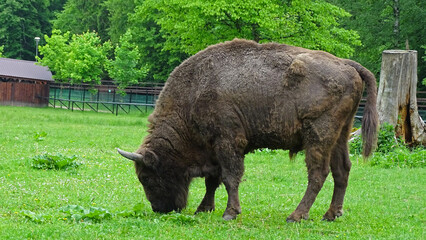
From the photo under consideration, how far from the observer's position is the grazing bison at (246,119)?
8.30 metres

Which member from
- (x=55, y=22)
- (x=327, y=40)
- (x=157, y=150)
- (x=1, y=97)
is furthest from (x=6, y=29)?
(x=157, y=150)

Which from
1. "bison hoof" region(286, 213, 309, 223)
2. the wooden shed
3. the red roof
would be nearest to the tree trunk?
"bison hoof" region(286, 213, 309, 223)

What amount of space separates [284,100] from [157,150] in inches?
78.6

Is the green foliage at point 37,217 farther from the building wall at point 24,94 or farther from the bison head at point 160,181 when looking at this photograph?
the building wall at point 24,94

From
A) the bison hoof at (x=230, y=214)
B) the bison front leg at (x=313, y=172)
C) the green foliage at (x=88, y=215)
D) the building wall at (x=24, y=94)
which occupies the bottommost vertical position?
the building wall at (x=24, y=94)

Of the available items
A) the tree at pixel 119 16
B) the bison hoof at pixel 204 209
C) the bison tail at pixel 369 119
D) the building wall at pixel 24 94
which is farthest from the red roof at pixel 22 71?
the bison tail at pixel 369 119

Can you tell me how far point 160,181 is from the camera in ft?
29.0

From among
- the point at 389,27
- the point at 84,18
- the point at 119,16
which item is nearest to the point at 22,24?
the point at 84,18

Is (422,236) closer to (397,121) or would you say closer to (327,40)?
(397,121)

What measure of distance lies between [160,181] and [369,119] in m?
3.09

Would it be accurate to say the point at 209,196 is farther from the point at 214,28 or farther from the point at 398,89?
the point at 214,28

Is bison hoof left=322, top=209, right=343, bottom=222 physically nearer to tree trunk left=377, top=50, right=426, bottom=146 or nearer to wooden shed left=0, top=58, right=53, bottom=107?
tree trunk left=377, top=50, right=426, bottom=146

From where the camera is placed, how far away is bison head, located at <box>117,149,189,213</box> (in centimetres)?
880

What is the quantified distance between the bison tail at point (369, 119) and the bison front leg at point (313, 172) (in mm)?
630
